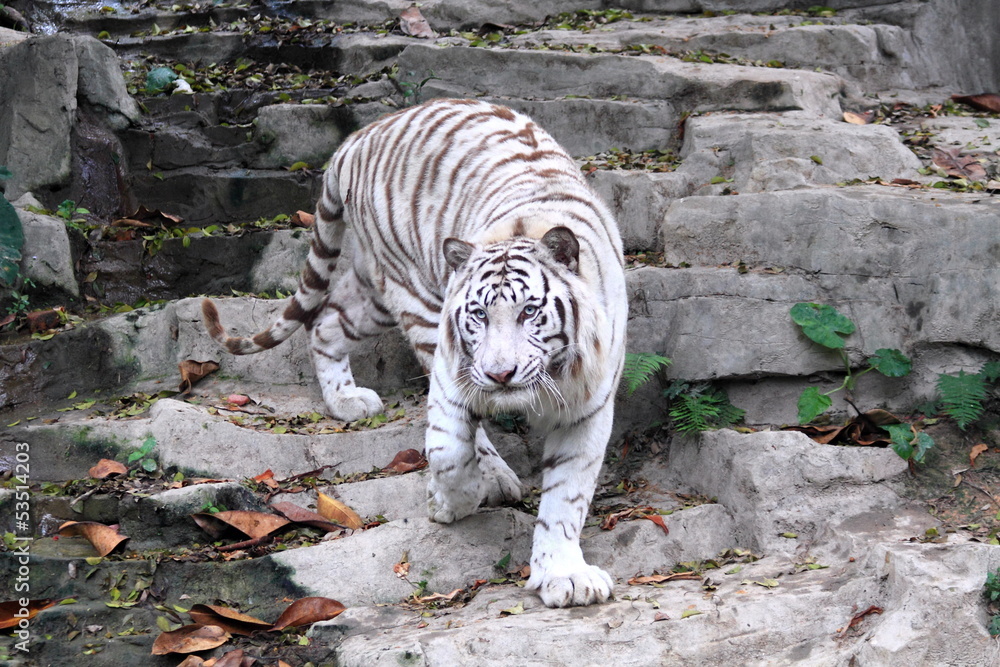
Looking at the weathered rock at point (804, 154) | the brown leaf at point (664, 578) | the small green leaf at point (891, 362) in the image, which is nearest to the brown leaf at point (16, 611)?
the brown leaf at point (664, 578)

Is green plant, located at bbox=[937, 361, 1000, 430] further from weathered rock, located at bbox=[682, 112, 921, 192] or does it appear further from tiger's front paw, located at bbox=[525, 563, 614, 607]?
tiger's front paw, located at bbox=[525, 563, 614, 607]

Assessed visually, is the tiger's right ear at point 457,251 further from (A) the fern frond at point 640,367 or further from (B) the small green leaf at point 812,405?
(B) the small green leaf at point 812,405

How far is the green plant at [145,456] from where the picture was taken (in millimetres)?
3938

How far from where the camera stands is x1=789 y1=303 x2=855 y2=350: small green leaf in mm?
4094

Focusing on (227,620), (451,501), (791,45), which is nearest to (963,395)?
(451,501)

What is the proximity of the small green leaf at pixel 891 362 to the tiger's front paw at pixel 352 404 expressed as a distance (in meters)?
2.30

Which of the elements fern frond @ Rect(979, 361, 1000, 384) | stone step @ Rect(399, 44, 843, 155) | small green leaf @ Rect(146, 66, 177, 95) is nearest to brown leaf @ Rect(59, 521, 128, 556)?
fern frond @ Rect(979, 361, 1000, 384)

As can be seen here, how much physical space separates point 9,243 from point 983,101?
595 centimetres

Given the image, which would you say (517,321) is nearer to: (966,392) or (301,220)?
(966,392)

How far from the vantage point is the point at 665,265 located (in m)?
4.76

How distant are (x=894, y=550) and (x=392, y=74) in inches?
186

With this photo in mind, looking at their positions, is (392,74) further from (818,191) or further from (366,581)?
(366,581)

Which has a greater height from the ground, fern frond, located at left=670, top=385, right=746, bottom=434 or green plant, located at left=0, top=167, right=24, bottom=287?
green plant, located at left=0, top=167, right=24, bottom=287

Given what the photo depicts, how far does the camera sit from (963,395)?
3.77m
